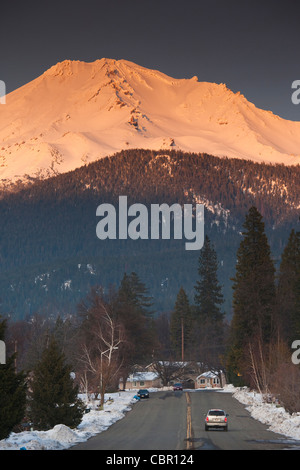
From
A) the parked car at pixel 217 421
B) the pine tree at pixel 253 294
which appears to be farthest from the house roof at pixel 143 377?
the parked car at pixel 217 421

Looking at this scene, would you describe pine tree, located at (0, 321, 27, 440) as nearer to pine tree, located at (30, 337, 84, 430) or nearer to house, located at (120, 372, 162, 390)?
pine tree, located at (30, 337, 84, 430)

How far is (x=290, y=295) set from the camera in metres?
73.9

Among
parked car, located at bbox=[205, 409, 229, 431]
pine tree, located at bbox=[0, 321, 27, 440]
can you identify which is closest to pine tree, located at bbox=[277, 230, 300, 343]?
parked car, located at bbox=[205, 409, 229, 431]

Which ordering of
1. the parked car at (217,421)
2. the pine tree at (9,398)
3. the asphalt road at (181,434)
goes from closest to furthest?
the pine tree at (9,398) → the asphalt road at (181,434) → the parked car at (217,421)

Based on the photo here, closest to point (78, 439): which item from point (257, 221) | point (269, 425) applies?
point (269, 425)

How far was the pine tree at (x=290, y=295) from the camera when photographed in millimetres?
65656

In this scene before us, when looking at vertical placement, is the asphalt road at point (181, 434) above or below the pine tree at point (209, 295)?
below

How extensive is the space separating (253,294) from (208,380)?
62.9 metres

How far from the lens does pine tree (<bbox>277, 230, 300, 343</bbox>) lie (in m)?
65.7

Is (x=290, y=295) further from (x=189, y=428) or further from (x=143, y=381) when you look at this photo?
(x=143, y=381)

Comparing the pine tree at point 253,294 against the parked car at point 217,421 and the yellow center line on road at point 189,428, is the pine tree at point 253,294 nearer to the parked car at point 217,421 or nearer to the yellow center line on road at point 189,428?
the yellow center line on road at point 189,428

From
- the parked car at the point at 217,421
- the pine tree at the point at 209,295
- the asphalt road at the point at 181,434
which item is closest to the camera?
the asphalt road at the point at 181,434

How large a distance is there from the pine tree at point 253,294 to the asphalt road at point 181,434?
12127 millimetres
